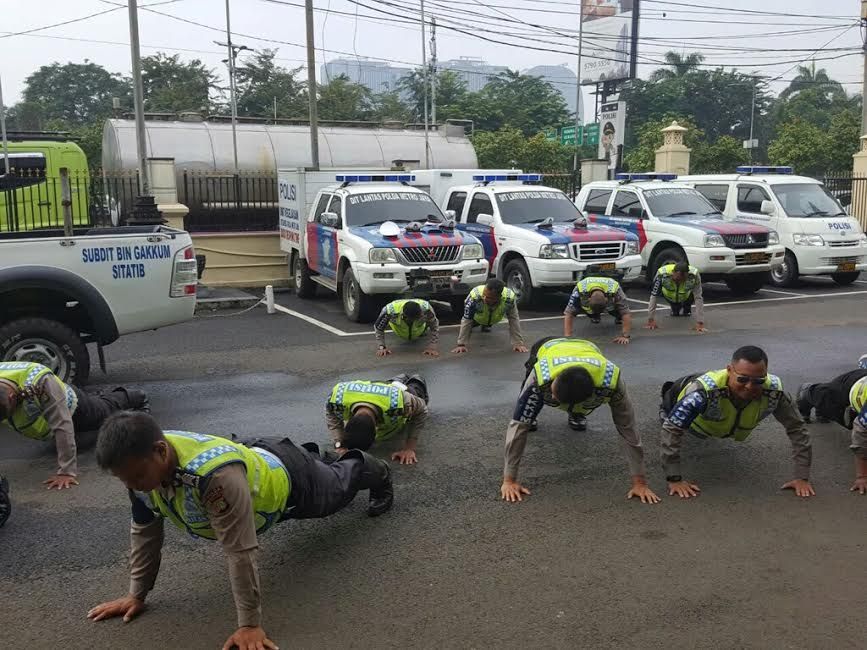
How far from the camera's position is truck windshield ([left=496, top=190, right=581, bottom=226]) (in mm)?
13914

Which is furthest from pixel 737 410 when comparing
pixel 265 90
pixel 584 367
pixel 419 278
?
pixel 265 90

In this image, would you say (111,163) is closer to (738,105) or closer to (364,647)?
(364,647)

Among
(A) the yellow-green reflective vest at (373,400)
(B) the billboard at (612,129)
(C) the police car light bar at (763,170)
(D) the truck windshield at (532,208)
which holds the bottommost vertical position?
(A) the yellow-green reflective vest at (373,400)

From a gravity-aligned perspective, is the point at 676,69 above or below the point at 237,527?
above

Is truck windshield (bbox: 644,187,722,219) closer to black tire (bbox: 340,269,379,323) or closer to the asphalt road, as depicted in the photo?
black tire (bbox: 340,269,379,323)

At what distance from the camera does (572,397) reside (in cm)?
482

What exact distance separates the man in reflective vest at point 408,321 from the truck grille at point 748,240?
6809 millimetres

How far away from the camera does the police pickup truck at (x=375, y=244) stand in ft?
38.2

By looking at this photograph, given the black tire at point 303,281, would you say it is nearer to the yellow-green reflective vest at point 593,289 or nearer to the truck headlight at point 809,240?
the yellow-green reflective vest at point 593,289

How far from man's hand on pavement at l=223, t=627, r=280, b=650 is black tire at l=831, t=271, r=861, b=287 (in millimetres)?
14899

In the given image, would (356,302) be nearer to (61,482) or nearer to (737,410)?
(61,482)

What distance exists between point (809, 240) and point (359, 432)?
12471 mm

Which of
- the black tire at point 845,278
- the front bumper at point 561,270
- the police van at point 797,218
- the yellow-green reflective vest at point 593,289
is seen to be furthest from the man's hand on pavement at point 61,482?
the black tire at point 845,278

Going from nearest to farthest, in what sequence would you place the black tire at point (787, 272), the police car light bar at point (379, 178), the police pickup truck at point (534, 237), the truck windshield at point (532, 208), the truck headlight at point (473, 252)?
the truck headlight at point (473, 252) → the police pickup truck at point (534, 237) → the police car light bar at point (379, 178) → the truck windshield at point (532, 208) → the black tire at point (787, 272)
